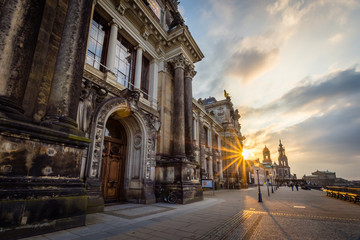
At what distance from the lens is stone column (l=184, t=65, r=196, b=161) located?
39.0ft

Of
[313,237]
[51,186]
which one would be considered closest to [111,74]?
[51,186]

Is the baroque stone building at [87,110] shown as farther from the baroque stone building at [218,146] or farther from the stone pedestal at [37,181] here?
the baroque stone building at [218,146]

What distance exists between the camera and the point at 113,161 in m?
9.43

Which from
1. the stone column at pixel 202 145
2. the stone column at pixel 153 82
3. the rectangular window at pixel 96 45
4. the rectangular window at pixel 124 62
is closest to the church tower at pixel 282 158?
the stone column at pixel 202 145

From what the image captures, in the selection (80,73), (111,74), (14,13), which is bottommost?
(80,73)

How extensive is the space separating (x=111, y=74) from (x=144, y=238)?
768 centimetres

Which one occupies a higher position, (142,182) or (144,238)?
(142,182)

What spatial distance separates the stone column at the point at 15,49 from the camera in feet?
13.6

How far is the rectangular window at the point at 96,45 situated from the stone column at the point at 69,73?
295 centimetres

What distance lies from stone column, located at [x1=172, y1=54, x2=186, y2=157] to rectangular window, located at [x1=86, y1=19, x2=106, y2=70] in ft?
16.6

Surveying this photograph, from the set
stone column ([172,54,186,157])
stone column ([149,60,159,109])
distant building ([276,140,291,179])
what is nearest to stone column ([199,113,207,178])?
stone column ([172,54,186,157])

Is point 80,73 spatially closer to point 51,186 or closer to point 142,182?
point 51,186

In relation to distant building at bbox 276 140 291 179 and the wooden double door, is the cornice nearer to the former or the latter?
the wooden double door

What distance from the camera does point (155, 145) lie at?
10.8 meters
